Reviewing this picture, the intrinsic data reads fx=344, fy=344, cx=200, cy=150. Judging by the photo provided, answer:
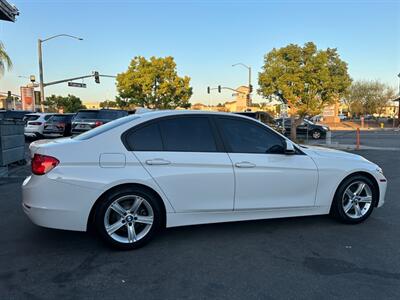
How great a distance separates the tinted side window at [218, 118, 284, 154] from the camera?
14.2 feet

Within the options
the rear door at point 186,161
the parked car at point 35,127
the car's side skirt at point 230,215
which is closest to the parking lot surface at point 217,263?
the car's side skirt at point 230,215

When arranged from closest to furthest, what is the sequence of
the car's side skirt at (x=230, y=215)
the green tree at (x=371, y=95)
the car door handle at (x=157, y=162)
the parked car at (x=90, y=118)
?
1. the car door handle at (x=157, y=162)
2. the car's side skirt at (x=230, y=215)
3. the parked car at (x=90, y=118)
4. the green tree at (x=371, y=95)

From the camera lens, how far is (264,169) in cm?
433

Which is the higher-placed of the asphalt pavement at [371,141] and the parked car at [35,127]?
the parked car at [35,127]

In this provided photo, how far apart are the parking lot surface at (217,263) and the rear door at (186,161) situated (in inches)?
21.9

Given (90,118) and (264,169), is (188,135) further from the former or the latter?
(90,118)

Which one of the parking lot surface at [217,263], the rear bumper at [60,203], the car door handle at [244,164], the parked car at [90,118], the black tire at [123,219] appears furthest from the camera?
the parked car at [90,118]

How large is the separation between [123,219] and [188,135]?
4.07 ft

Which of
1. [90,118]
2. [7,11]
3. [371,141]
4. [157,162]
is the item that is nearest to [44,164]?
[157,162]

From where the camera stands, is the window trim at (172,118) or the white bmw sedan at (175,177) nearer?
the white bmw sedan at (175,177)

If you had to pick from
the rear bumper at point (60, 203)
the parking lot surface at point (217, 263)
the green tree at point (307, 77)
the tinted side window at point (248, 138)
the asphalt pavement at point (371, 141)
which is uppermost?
Result: the green tree at point (307, 77)

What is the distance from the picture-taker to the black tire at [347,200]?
15.7 ft

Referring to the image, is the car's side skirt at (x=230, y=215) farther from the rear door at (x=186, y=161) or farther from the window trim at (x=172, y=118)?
the window trim at (x=172, y=118)

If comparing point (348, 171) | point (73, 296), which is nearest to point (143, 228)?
→ point (73, 296)
